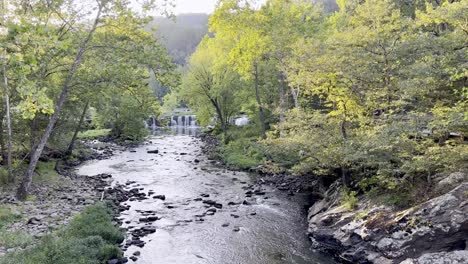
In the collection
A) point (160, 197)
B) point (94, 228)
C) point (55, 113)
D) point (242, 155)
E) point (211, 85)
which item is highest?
point (211, 85)

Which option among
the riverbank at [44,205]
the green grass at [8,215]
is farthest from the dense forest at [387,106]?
the green grass at [8,215]

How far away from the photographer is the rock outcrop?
908 cm

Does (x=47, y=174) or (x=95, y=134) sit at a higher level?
(x=47, y=174)

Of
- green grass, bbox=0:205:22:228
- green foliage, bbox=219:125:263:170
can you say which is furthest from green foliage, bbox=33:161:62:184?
green foliage, bbox=219:125:263:170

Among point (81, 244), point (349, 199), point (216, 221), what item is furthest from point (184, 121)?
point (81, 244)

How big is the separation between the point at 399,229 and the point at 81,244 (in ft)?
32.1

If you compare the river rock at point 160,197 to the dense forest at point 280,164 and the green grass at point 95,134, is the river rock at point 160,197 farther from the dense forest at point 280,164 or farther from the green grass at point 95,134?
the green grass at point 95,134

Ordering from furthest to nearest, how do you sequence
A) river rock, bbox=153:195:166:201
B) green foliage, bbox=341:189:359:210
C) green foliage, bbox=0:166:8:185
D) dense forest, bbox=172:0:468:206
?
river rock, bbox=153:195:166:201 → green foliage, bbox=0:166:8:185 → green foliage, bbox=341:189:359:210 → dense forest, bbox=172:0:468:206

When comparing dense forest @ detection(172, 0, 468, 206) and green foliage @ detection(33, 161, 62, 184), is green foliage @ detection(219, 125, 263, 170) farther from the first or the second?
green foliage @ detection(33, 161, 62, 184)

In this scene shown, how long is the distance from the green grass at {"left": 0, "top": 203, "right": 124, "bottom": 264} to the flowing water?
942 millimetres

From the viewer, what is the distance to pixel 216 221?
47.0 feet

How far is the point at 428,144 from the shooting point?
11.0 metres

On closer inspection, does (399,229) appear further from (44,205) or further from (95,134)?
(95,134)

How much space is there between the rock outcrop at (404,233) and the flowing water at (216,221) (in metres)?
0.93
